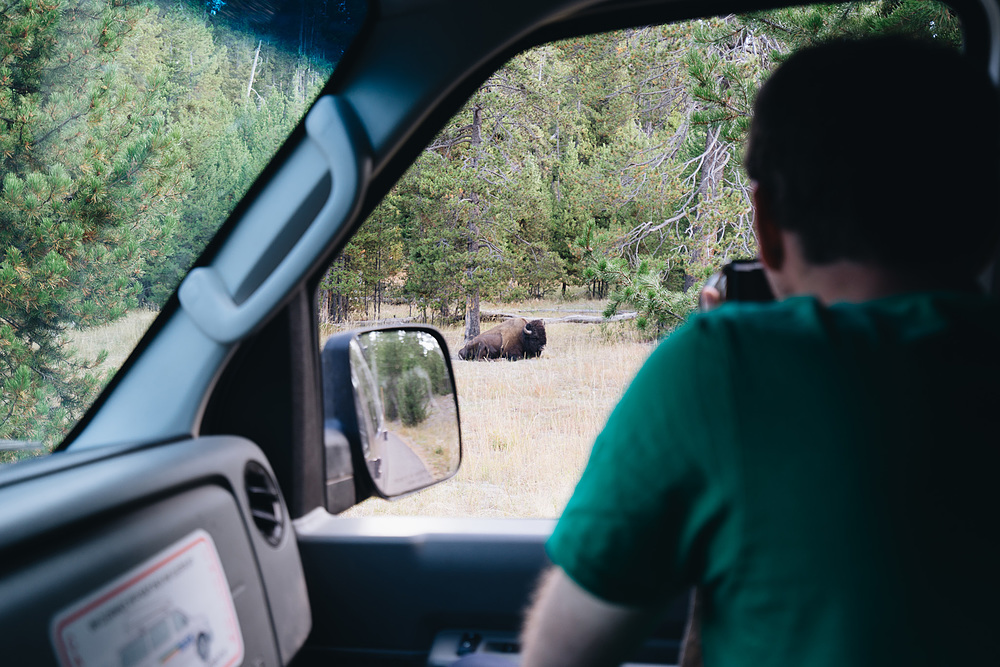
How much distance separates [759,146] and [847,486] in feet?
1.50

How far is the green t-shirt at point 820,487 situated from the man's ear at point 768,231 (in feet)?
0.53

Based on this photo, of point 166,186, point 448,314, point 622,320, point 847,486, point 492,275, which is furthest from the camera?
point 492,275

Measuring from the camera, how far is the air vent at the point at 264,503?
1861mm

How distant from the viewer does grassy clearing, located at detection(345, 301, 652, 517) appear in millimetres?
2846

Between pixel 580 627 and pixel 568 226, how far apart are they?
5421 mm

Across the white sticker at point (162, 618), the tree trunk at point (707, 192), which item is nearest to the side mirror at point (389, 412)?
the white sticker at point (162, 618)

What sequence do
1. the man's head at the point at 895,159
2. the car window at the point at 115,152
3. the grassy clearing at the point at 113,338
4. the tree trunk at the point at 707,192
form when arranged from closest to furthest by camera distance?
the man's head at the point at 895,159
the car window at the point at 115,152
the grassy clearing at the point at 113,338
the tree trunk at the point at 707,192

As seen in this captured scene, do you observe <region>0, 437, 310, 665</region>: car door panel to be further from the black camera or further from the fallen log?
Result: the fallen log

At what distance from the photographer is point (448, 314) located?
181 inches

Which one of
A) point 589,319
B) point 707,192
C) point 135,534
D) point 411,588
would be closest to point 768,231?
point 135,534

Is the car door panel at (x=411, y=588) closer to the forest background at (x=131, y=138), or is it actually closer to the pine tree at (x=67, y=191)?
the forest background at (x=131, y=138)

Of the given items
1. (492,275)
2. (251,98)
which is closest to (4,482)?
(251,98)

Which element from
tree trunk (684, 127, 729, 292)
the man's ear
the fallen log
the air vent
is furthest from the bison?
the man's ear

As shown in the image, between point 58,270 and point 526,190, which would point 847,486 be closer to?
point 58,270
